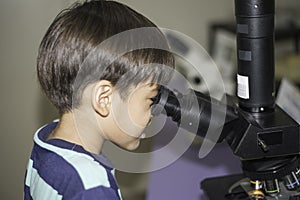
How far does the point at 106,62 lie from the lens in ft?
3.00

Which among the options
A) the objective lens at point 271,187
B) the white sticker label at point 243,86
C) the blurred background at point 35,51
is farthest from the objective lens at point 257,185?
the blurred background at point 35,51

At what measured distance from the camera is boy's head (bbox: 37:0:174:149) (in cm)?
92

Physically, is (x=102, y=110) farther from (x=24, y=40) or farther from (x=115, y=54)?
(x=24, y=40)

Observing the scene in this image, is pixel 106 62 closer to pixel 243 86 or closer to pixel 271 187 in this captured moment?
pixel 243 86

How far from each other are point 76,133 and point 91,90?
0.10 metres

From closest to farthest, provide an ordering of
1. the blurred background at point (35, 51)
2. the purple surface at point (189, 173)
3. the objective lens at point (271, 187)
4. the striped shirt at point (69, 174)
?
the striped shirt at point (69, 174) → the objective lens at point (271, 187) → the purple surface at point (189, 173) → the blurred background at point (35, 51)

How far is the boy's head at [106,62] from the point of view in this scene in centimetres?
92

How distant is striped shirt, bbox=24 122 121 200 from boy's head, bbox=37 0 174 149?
0.08 meters

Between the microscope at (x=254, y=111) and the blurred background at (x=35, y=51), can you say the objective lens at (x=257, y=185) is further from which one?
the blurred background at (x=35, y=51)

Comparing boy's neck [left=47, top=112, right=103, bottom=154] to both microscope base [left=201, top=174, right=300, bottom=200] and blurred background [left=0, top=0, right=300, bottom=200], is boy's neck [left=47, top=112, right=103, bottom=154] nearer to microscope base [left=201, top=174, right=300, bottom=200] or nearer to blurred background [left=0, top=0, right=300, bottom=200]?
microscope base [left=201, top=174, right=300, bottom=200]

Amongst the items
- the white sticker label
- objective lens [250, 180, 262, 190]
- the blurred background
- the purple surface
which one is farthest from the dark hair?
the blurred background

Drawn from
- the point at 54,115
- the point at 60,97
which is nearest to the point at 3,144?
the point at 54,115

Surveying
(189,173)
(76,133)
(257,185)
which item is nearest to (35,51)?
(189,173)

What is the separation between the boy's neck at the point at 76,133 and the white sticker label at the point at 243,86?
0.29 meters
